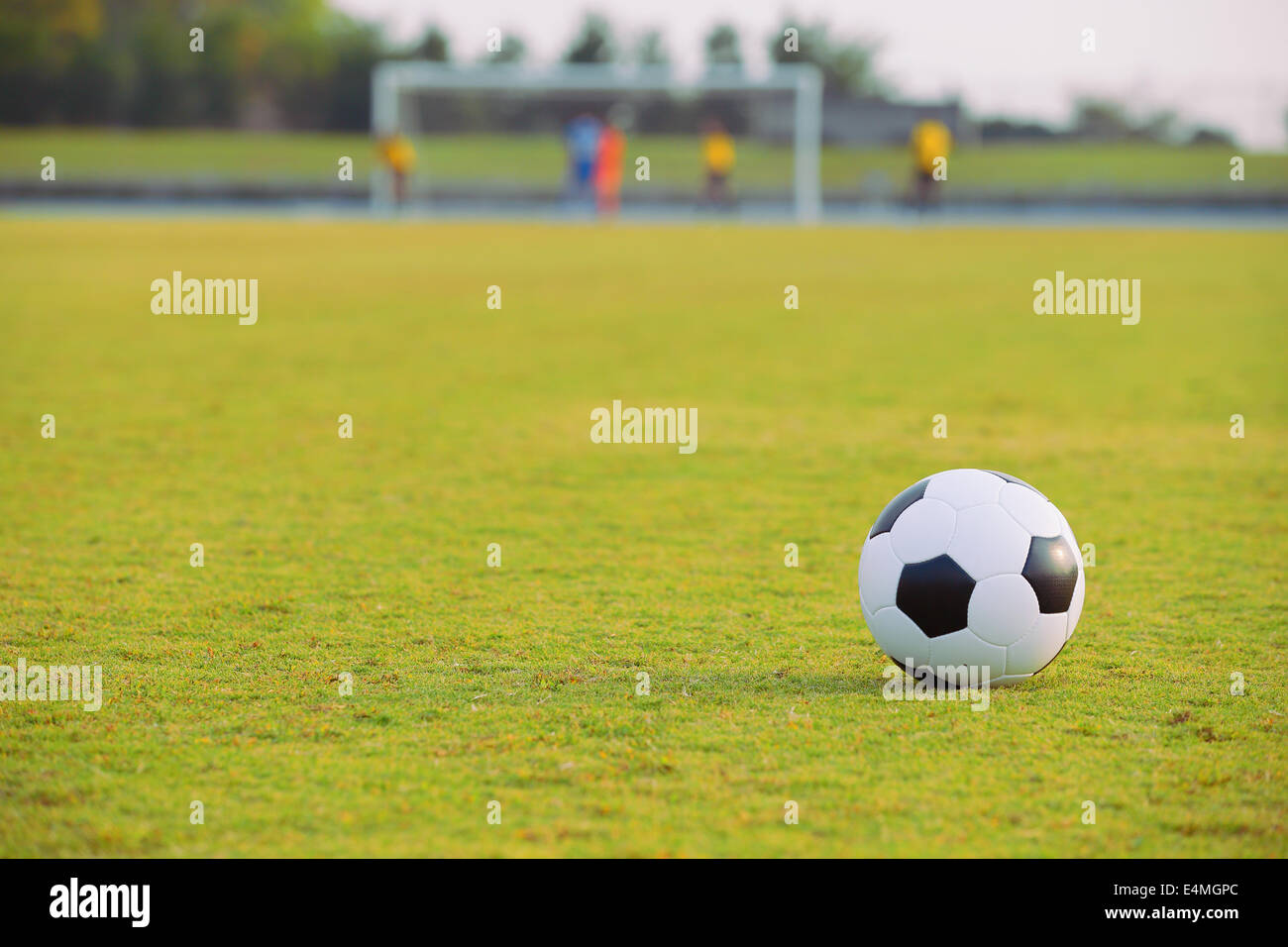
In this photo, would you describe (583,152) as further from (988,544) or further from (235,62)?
(988,544)

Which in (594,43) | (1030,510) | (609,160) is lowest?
(1030,510)

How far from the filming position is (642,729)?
4211 millimetres

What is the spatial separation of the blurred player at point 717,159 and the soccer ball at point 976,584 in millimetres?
34592

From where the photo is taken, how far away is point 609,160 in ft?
125

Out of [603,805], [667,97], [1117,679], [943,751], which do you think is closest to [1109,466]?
[1117,679]

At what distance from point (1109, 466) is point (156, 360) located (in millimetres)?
8906

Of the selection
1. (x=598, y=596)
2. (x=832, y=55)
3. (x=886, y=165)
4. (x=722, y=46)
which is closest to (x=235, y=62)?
(x=722, y=46)

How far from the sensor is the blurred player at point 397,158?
38.6 meters

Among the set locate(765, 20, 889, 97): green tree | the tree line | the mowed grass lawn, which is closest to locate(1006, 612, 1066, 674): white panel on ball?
the mowed grass lawn

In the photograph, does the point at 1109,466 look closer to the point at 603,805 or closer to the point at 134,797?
the point at 603,805

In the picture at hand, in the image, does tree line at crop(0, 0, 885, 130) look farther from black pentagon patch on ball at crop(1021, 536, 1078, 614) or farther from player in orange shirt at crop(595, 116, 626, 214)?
black pentagon patch on ball at crop(1021, 536, 1078, 614)

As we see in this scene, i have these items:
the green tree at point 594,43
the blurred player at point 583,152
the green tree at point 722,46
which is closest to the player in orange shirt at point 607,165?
the blurred player at point 583,152

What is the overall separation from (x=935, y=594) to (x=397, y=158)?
120ft

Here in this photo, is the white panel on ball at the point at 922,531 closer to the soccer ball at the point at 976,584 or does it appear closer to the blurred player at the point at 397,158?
A: the soccer ball at the point at 976,584
